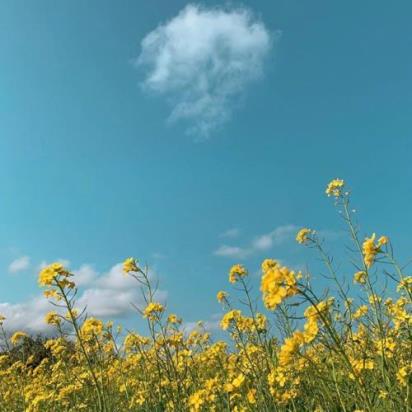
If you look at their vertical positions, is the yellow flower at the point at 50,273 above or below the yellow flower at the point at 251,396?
above

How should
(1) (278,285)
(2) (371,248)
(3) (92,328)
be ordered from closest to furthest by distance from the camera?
(1) (278,285) → (2) (371,248) → (3) (92,328)

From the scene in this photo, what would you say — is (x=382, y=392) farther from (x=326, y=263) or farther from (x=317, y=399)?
(x=326, y=263)

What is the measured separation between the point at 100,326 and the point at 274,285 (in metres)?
3.63

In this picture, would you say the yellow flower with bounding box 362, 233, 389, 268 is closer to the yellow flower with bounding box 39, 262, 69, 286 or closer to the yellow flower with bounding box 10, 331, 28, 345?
the yellow flower with bounding box 39, 262, 69, 286

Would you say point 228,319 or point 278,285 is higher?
point 228,319

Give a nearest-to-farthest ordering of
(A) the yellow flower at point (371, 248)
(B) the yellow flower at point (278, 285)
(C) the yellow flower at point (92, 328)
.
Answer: (B) the yellow flower at point (278, 285), (A) the yellow flower at point (371, 248), (C) the yellow flower at point (92, 328)

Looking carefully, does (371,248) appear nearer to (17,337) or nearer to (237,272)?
(237,272)

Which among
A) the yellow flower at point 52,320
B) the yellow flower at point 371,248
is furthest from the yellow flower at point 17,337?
the yellow flower at point 371,248

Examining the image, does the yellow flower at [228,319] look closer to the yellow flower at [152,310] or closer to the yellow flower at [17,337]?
the yellow flower at [152,310]

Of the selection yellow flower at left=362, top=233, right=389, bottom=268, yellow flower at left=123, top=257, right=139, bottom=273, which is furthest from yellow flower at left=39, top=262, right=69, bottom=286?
yellow flower at left=362, top=233, right=389, bottom=268

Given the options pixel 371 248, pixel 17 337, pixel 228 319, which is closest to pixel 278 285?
pixel 371 248

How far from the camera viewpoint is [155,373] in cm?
688

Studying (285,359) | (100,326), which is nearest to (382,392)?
(285,359)

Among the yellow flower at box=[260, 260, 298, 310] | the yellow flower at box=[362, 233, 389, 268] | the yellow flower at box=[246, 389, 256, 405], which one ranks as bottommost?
the yellow flower at box=[246, 389, 256, 405]
